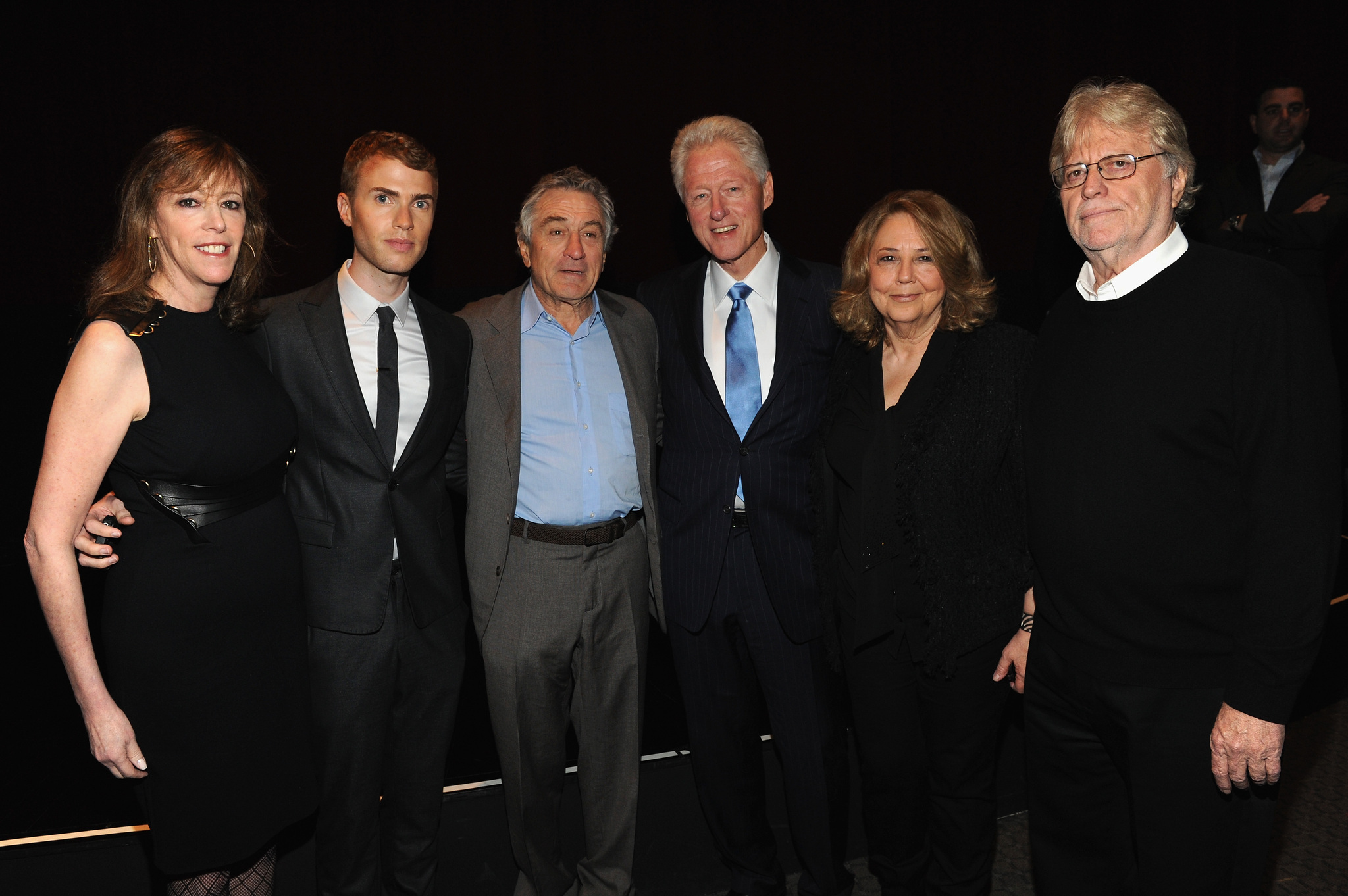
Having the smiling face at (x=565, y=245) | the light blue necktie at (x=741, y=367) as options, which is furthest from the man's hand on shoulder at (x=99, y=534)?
the light blue necktie at (x=741, y=367)

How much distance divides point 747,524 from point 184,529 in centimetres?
125

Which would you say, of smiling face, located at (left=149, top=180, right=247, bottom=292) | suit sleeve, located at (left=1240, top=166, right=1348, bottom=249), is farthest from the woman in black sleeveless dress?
suit sleeve, located at (left=1240, top=166, right=1348, bottom=249)

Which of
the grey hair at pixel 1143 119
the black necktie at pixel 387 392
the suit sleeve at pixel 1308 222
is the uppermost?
the suit sleeve at pixel 1308 222

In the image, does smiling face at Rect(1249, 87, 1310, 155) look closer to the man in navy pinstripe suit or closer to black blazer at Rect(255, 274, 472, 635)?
the man in navy pinstripe suit

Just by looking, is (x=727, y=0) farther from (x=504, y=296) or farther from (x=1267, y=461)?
(x=1267, y=461)

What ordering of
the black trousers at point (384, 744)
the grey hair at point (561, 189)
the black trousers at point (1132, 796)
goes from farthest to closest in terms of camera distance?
the grey hair at point (561, 189), the black trousers at point (384, 744), the black trousers at point (1132, 796)

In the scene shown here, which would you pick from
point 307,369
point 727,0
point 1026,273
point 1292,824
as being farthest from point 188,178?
point 1026,273

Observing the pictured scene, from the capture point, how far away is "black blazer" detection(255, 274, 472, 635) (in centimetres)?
207

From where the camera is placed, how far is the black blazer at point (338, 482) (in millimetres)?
2068

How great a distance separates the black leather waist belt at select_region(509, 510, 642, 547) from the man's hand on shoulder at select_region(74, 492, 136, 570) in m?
0.83

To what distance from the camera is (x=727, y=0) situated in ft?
17.3

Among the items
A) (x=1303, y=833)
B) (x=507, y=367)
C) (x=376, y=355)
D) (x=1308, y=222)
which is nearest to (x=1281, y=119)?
(x=1308, y=222)

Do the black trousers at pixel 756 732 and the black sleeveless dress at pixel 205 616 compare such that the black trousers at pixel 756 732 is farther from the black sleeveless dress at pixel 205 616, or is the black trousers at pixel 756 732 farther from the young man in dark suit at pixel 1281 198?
the young man in dark suit at pixel 1281 198

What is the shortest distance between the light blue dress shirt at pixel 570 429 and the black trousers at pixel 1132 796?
1.05 m
